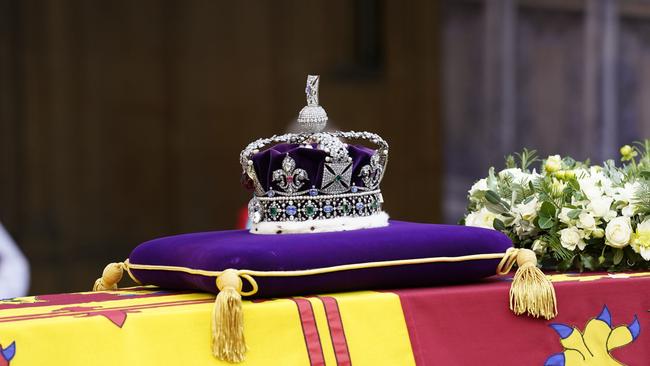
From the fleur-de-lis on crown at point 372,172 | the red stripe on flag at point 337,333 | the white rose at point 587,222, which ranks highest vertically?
the fleur-de-lis on crown at point 372,172

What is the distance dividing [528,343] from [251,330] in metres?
0.50

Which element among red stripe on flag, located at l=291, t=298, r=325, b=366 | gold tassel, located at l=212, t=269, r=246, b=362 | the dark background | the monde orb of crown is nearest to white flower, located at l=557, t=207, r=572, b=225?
the monde orb of crown

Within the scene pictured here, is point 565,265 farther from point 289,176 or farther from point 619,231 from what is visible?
point 289,176

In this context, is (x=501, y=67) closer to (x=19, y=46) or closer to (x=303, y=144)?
(x=19, y=46)

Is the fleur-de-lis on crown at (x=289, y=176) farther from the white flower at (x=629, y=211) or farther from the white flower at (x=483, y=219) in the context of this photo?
the white flower at (x=629, y=211)

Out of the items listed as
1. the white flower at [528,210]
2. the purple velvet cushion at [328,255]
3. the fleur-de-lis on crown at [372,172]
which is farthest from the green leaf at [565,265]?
the fleur-de-lis on crown at [372,172]

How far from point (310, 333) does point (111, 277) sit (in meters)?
0.48

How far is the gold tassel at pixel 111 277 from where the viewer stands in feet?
7.47

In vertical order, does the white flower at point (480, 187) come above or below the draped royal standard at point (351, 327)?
above

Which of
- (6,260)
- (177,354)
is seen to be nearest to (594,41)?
(6,260)

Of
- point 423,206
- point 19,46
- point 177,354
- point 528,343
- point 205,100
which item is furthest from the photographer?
point 423,206

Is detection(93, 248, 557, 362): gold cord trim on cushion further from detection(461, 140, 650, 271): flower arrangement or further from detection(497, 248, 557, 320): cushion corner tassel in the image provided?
detection(461, 140, 650, 271): flower arrangement

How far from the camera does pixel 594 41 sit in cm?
592

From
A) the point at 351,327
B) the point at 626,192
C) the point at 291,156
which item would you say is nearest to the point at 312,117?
the point at 291,156
